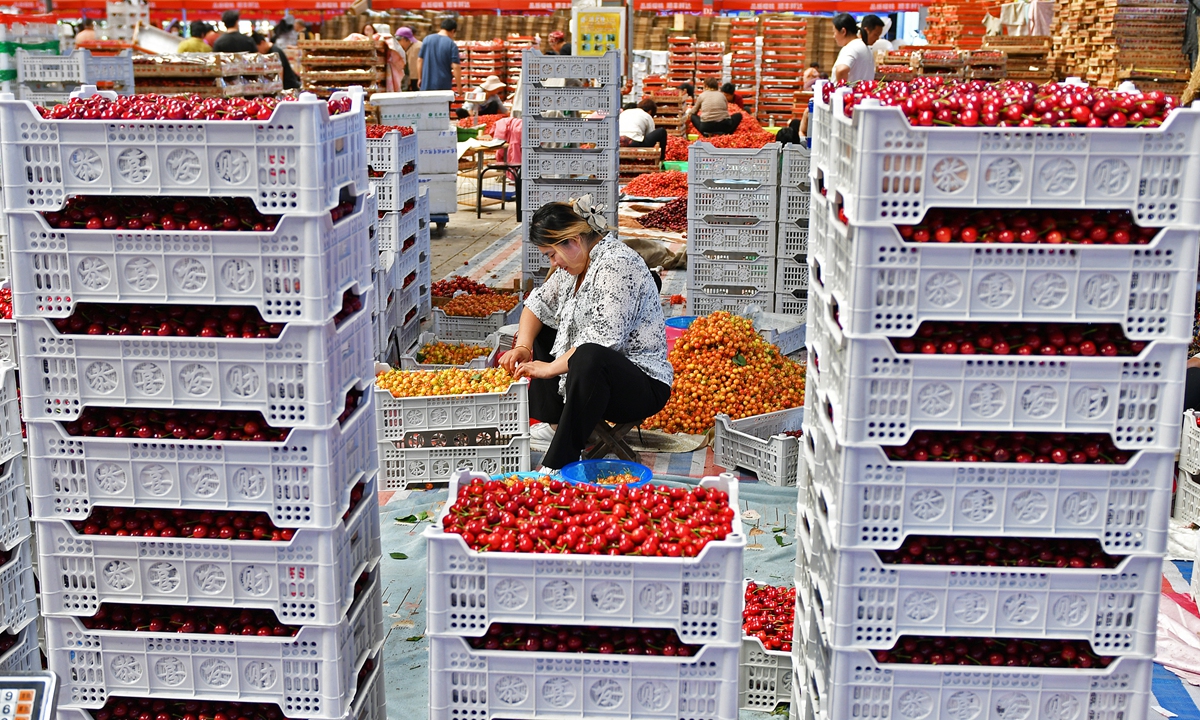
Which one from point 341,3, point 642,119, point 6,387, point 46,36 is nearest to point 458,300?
point 46,36

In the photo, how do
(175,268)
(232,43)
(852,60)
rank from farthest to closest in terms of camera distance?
1. (232,43)
2. (852,60)
3. (175,268)

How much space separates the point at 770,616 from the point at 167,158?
2154 mm

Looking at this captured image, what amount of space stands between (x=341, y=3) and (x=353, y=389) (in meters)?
26.8

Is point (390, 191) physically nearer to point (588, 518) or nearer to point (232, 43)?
point (588, 518)

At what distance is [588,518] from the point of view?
2.68m

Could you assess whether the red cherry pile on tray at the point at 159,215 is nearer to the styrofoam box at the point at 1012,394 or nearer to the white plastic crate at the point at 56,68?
the styrofoam box at the point at 1012,394

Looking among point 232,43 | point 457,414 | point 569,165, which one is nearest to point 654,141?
point 232,43

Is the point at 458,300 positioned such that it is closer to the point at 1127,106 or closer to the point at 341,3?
the point at 1127,106

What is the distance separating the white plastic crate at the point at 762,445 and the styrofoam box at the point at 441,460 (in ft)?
3.10

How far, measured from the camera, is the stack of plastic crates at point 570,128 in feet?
23.6

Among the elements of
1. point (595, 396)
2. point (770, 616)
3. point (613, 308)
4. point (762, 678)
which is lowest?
point (762, 678)

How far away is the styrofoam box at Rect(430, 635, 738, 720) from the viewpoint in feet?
8.32

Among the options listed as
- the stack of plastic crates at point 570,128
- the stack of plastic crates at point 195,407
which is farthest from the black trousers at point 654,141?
the stack of plastic crates at point 195,407

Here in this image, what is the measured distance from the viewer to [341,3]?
27547mm
